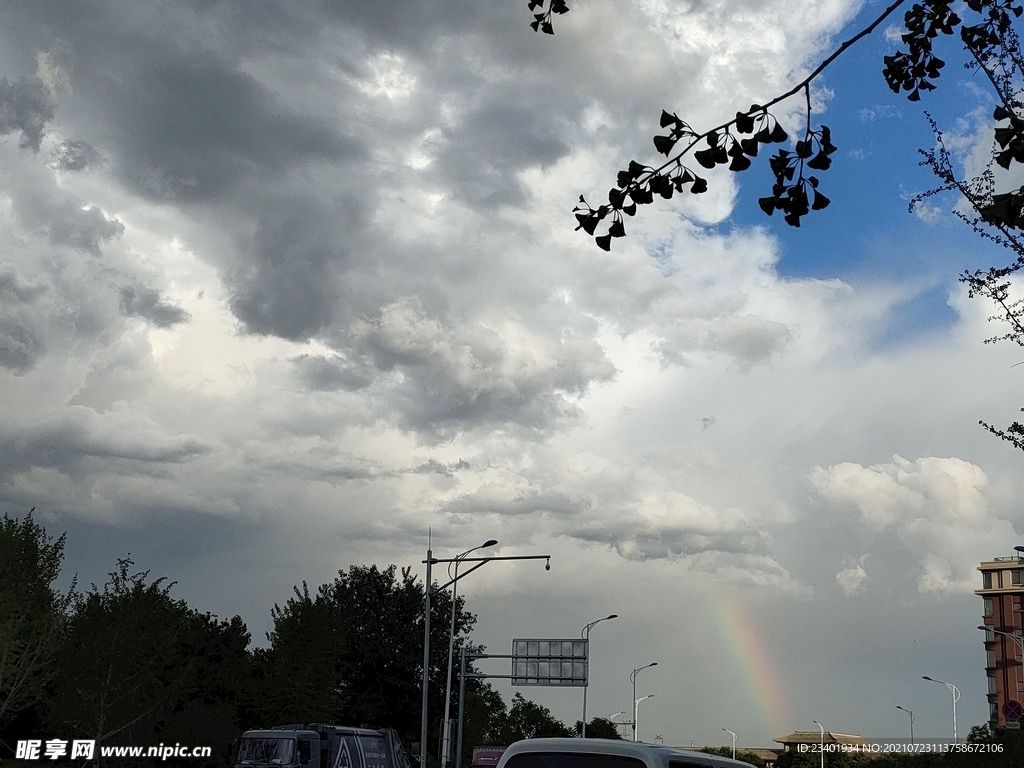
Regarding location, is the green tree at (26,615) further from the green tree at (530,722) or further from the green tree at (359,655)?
the green tree at (530,722)

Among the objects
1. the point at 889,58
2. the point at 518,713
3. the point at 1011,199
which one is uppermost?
the point at 889,58

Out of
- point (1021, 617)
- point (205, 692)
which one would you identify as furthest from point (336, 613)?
point (1021, 617)

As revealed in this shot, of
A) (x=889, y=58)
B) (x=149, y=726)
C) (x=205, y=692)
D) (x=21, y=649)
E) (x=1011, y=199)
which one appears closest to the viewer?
(x=1011, y=199)

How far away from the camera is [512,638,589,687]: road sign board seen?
2151 inches

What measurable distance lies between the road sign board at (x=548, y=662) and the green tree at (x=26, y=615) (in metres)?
21.1

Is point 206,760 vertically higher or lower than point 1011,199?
lower

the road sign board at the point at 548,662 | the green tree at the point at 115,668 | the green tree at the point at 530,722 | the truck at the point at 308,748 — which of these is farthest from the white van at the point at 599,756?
the green tree at the point at 530,722

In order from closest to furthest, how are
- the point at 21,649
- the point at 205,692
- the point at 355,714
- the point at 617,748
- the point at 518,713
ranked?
the point at 617,748
the point at 21,649
the point at 205,692
the point at 355,714
the point at 518,713

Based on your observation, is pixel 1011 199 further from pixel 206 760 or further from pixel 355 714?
pixel 355 714

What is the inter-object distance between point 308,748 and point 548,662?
30860 mm

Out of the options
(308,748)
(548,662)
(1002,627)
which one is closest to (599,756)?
(308,748)

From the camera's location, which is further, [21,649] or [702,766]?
[21,649]

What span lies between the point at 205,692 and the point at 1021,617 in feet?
347

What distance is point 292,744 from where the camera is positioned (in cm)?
2558
